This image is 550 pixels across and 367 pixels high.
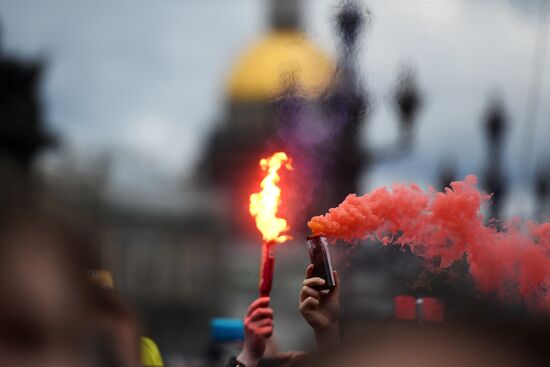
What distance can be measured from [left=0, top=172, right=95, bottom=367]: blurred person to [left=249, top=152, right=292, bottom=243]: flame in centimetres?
160

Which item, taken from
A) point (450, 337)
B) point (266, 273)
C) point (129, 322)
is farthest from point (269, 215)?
point (450, 337)

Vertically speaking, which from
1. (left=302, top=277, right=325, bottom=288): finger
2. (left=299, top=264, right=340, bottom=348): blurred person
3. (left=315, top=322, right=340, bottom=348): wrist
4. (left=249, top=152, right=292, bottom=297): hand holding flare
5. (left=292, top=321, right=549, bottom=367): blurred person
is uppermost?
(left=249, top=152, right=292, bottom=297): hand holding flare

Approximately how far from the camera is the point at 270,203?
254cm

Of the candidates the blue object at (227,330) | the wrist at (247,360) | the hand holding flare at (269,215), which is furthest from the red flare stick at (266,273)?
Result: the blue object at (227,330)

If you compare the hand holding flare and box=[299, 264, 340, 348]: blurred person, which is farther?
the hand holding flare

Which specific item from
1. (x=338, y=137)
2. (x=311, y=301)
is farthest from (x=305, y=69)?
(x=311, y=301)

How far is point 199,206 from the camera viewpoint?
42.5 ft

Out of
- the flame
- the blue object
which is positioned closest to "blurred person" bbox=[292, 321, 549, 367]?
the flame

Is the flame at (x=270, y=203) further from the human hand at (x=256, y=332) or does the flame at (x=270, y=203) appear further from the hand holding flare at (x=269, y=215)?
the human hand at (x=256, y=332)

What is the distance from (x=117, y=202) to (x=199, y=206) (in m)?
1.41

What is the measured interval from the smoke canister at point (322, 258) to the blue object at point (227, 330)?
6.60 ft

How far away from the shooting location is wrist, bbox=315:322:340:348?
2197mm

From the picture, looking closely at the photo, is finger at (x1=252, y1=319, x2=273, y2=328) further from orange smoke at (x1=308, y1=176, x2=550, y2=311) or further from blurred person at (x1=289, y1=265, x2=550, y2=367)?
orange smoke at (x1=308, y1=176, x2=550, y2=311)

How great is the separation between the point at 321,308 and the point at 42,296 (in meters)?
1.46
